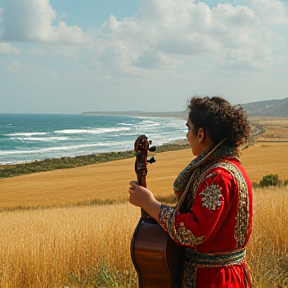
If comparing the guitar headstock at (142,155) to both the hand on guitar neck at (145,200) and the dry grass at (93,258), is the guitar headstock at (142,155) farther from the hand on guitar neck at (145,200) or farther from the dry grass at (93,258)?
the dry grass at (93,258)

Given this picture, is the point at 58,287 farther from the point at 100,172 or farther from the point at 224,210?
the point at 100,172

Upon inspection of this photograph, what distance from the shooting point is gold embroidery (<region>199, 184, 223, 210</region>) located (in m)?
2.03

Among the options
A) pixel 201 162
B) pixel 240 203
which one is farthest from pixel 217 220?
pixel 201 162

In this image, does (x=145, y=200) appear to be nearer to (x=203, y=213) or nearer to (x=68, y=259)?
(x=203, y=213)

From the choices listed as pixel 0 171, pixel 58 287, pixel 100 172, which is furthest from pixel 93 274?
pixel 0 171

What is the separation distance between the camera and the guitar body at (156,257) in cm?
221

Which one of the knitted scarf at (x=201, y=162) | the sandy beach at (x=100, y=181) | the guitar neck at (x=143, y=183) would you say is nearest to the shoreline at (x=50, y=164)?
the sandy beach at (x=100, y=181)

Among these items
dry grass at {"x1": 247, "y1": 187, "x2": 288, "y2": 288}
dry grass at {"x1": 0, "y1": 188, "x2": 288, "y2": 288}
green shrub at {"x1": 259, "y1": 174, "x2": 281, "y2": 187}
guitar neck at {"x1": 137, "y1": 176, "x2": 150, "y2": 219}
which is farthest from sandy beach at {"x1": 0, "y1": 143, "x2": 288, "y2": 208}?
guitar neck at {"x1": 137, "y1": 176, "x2": 150, "y2": 219}

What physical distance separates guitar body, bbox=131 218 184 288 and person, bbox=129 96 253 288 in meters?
0.08

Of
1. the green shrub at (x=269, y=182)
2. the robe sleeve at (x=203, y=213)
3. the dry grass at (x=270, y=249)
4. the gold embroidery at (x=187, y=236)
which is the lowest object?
the green shrub at (x=269, y=182)

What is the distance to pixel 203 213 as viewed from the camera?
203 cm

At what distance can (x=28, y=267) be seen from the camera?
14.1 feet

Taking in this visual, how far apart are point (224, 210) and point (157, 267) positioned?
439mm

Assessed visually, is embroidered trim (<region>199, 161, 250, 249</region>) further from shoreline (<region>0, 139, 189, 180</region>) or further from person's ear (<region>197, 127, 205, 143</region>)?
shoreline (<region>0, 139, 189, 180</region>)
